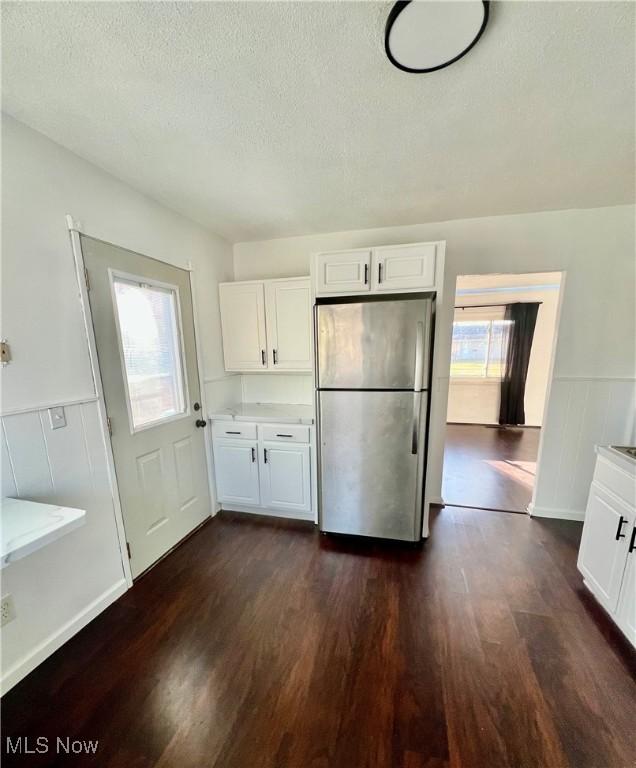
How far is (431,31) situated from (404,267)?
3.82ft

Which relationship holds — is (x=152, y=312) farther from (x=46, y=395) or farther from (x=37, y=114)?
(x=37, y=114)

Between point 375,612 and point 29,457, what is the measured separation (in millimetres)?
1952

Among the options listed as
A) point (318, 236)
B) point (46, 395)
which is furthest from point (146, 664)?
point (318, 236)

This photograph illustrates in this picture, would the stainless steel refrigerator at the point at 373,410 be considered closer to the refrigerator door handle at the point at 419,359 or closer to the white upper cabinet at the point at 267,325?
the refrigerator door handle at the point at 419,359

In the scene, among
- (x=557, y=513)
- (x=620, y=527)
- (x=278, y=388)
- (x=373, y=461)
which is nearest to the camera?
(x=620, y=527)

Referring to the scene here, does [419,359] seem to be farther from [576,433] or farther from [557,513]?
[557,513]

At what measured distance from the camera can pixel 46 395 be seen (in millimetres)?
1433

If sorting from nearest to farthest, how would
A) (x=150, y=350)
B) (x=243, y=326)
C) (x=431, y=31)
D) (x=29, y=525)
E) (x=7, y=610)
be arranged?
1. (x=431, y=31)
2. (x=29, y=525)
3. (x=7, y=610)
4. (x=150, y=350)
5. (x=243, y=326)

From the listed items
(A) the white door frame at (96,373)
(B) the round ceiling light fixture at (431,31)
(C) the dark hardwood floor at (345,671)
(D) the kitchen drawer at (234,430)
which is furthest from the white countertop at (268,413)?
(B) the round ceiling light fixture at (431,31)

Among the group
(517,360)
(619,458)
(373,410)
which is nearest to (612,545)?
(619,458)

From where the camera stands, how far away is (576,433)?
2.43 metres

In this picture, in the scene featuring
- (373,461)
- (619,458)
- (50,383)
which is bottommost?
(373,461)

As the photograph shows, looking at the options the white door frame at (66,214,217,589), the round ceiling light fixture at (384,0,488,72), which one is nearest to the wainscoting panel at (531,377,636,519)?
the round ceiling light fixture at (384,0,488,72)

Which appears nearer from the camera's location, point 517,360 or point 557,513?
point 557,513
